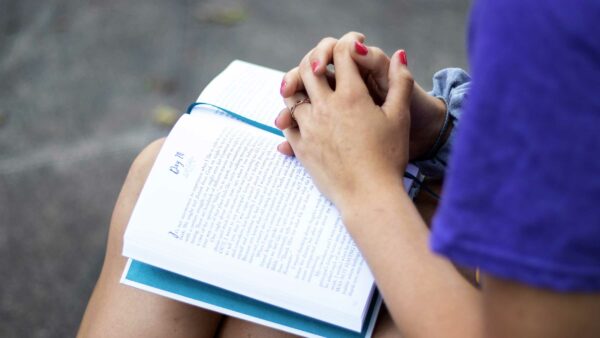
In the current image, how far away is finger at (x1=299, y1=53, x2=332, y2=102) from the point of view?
3.24ft

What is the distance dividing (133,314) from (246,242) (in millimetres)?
220

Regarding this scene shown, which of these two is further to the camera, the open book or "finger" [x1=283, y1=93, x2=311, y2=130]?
"finger" [x1=283, y1=93, x2=311, y2=130]

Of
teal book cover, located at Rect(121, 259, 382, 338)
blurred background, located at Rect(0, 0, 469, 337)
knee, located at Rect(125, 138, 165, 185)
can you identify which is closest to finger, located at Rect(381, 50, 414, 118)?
teal book cover, located at Rect(121, 259, 382, 338)

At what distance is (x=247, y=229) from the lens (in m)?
0.92

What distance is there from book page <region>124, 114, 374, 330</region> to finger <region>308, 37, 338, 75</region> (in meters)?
0.14

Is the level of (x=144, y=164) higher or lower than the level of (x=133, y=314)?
higher

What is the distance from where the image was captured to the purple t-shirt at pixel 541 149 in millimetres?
594

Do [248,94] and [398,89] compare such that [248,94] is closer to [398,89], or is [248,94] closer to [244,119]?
[244,119]

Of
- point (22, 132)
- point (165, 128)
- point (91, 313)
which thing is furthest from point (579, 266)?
point (22, 132)

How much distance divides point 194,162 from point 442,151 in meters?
0.40

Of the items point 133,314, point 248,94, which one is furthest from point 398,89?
point 133,314

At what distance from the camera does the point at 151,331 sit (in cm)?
99

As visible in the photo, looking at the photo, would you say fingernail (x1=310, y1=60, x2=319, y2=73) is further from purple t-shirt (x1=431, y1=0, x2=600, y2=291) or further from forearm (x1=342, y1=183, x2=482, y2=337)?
purple t-shirt (x1=431, y1=0, x2=600, y2=291)

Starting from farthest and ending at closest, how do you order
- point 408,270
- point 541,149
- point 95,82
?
point 95,82 < point 408,270 < point 541,149
